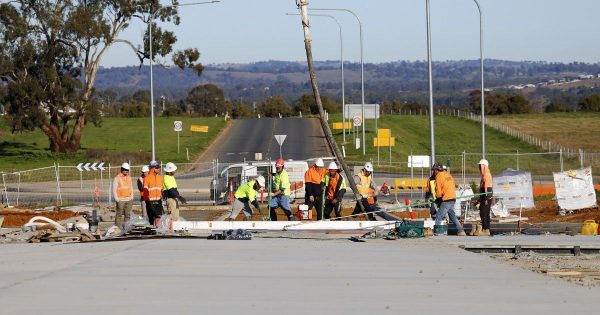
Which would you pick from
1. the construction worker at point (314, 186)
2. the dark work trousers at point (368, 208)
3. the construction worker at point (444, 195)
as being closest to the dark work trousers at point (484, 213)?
the construction worker at point (444, 195)

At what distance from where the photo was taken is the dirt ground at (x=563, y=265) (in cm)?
1623

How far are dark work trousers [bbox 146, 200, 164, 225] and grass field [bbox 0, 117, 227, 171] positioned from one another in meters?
41.7

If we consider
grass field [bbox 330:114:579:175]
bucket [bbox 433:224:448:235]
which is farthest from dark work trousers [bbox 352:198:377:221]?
grass field [bbox 330:114:579:175]

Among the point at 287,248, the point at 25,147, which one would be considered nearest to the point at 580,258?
the point at 287,248

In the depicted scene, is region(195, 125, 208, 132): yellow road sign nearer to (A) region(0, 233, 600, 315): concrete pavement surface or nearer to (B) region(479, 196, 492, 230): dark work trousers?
(B) region(479, 196, 492, 230): dark work trousers

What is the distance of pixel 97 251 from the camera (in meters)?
19.2

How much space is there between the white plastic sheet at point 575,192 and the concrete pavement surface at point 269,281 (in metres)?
12.6

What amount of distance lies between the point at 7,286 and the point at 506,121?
96570 millimetres

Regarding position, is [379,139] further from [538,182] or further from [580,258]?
[580,258]

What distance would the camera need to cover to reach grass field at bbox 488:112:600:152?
85.5 meters

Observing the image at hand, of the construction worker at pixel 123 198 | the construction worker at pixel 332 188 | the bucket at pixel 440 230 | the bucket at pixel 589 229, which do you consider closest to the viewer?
the bucket at pixel 440 230

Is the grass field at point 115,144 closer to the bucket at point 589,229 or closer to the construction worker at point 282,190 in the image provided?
the construction worker at point 282,190

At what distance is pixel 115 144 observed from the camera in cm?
8625

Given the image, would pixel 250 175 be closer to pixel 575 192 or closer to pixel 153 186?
pixel 575 192
